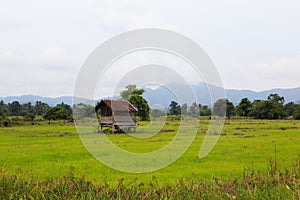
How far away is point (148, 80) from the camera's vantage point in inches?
593

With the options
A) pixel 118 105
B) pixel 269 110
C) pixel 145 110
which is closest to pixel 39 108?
pixel 145 110

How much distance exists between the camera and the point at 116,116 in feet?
105

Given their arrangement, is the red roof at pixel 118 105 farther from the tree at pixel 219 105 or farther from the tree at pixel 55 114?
the tree at pixel 55 114

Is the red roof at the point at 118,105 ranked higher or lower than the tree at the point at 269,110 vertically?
lower

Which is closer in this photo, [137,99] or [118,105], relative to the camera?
[118,105]

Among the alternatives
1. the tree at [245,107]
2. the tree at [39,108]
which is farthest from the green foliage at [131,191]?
the tree at [39,108]

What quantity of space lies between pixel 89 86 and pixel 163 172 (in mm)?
3349

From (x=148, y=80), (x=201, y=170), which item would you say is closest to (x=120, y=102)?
(x=148, y=80)

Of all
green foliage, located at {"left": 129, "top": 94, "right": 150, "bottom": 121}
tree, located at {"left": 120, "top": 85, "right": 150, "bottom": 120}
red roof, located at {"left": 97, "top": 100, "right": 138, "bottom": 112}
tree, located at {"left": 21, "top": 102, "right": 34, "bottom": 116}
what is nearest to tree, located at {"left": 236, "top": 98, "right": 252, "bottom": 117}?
green foliage, located at {"left": 129, "top": 94, "right": 150, "bottom": 121}

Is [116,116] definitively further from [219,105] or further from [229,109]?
[229,109]

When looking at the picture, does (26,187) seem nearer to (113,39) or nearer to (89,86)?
(89,86)

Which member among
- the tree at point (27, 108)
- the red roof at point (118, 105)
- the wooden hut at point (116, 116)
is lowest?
the wooden hut at point (116, 116)

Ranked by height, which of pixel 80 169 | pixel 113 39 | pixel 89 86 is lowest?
pixel 80 169

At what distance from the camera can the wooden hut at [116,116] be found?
31.9 m
